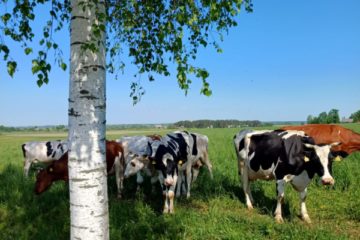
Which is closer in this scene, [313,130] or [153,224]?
[153,224]

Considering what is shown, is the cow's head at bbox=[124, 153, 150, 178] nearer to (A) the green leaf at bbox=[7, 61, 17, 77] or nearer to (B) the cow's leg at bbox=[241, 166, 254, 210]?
(B) the cow's leg at bbox=[241, 166, 254, 210]

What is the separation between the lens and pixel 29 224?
279 inches

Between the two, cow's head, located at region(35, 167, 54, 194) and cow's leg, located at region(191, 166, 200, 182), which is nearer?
cow's head, located at region(35, 167, 54, 194)

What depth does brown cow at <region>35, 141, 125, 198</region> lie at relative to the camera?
9.11m

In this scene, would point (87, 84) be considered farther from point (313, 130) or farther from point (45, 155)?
point (45, 155)

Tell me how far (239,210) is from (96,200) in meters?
5.67

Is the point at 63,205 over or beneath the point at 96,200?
beneath

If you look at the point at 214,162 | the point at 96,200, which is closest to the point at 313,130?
the point at 214,162

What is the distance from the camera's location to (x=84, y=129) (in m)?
3.17

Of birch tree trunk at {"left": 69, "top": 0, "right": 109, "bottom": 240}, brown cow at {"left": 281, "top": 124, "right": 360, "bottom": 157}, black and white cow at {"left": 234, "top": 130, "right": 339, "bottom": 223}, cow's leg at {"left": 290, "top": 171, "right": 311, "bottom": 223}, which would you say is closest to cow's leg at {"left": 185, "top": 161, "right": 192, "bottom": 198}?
black and white cow at {"left": 234, "top": 130, "right": 339, "bottom": 223}

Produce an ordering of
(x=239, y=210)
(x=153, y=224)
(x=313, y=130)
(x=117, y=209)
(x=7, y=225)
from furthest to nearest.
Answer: (x=313, y=130) → (x=239, y=210) → (x=117, y=209) → (x=7, y=225) → (x=153, y=224)

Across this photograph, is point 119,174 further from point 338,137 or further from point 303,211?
point 338,137

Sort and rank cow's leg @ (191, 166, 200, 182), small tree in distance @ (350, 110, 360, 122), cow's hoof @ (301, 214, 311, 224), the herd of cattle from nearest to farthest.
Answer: cow's hoof @ (301, 214, 311, 224)
the herd of cattle
cow's leg @ (191, 166, 200, 182)
small tree in distance @ (350, 110, 360, 122)

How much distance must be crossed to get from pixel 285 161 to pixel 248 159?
3.97 feet
